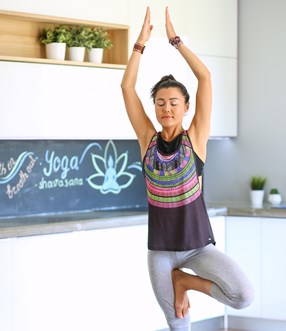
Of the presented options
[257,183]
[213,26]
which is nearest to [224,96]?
[213,26]

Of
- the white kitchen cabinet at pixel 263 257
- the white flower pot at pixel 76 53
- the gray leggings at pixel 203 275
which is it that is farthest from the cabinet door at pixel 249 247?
the gray leggings at pixel 203 275

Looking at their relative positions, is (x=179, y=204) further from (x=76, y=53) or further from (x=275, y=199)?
(x=275, y=199)

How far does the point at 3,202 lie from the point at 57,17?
1.13m

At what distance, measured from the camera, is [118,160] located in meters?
5.90

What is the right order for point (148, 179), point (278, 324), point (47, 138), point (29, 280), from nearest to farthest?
point (148, 179) → point (29, 280) → point (47, 138) → point (278, 324)

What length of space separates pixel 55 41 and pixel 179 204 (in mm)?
1889

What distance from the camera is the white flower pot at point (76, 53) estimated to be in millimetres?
5250

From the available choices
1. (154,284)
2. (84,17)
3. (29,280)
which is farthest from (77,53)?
(154,284)

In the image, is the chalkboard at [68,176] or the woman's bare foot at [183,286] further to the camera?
the chalkboard at [68,176]

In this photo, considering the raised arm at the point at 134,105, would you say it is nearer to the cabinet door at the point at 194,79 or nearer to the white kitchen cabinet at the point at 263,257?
the cabinet door at the point at 194,79

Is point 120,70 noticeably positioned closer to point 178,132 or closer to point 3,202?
point 3,202

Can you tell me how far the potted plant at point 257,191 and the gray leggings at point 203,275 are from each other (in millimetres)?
2200

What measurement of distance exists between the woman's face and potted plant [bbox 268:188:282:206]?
2287 millimetres

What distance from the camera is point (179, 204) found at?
3.70 metres
